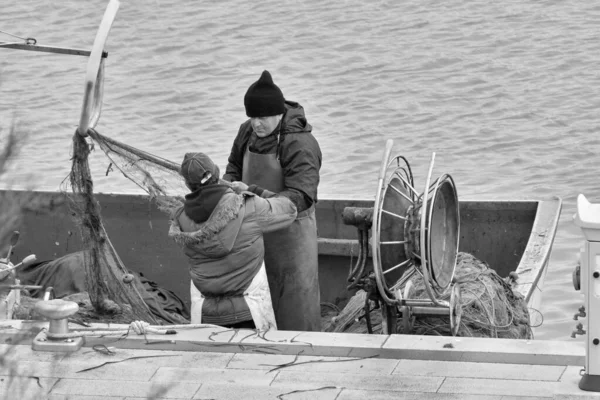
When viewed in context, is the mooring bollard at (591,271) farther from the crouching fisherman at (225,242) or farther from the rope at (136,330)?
the rope at (136,330)

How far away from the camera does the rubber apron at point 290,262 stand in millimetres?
7148

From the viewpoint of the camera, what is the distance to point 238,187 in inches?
266

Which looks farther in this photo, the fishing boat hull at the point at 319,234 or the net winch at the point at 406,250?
the fishing boat hull at the point at 319,234

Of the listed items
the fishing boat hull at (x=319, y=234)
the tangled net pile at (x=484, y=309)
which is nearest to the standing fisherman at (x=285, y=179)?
the tangled net pile at (x=484, y=309)

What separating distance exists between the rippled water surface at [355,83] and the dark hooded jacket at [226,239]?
216 inches

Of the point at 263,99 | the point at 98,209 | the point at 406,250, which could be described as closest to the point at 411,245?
the point at 406,250

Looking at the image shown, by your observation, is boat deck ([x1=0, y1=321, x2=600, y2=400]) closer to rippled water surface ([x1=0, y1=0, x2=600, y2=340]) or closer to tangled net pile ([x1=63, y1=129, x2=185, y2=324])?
tangled net pile ([x1=63, y1=129, x2=185, y2=324])

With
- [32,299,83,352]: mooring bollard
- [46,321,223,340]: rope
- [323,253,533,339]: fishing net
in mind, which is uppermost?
[32,299,83,352]: mooring bollard

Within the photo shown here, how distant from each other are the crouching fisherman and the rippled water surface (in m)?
5.44

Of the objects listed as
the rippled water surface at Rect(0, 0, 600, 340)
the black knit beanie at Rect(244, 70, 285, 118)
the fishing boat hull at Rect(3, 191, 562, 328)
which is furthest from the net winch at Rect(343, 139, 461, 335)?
the rippled water surface at Rect(0, 0, 600, 340)

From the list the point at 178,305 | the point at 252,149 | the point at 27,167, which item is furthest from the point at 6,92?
the point at 252,149

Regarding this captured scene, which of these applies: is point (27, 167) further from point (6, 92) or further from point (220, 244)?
point (220, 244)

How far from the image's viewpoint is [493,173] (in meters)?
13.5

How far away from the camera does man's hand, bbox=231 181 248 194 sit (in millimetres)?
6730
